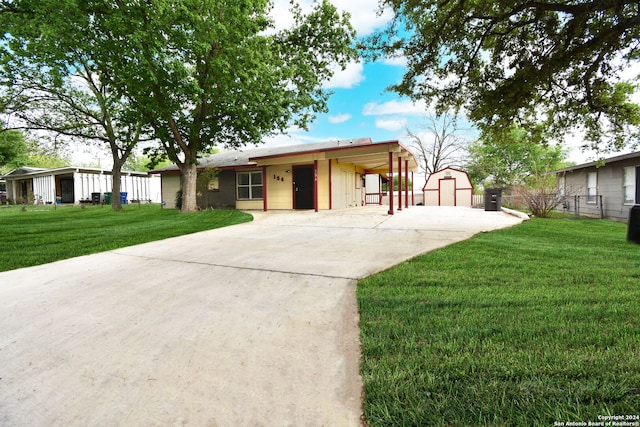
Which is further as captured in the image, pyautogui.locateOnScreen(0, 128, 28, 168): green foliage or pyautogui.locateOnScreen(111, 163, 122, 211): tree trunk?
pyautogui.locateOnScreen(0, 128, 28, 168): green foliage

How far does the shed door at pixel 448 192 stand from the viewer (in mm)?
20375

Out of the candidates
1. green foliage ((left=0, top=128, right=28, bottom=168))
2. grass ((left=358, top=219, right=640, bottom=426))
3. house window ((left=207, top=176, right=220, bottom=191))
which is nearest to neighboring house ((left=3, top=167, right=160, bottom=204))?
green foliage ((left=0, top=128, right=28, bottom=168))

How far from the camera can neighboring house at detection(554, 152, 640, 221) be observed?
11.0 m

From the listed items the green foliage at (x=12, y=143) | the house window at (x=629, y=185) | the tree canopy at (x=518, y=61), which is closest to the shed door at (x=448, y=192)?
the house window at (x=629, y=185)

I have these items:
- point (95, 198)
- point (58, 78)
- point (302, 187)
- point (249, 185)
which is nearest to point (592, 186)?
point (302, 187)

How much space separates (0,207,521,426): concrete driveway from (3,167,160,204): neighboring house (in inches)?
862

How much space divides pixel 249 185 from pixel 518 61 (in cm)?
1187

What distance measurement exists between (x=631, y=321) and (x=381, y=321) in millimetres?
1843

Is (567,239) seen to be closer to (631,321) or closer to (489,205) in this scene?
(631,321)

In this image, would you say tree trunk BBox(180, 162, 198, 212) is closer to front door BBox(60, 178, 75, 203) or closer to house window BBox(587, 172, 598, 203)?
house window BBox(587, 172, 598, 203)

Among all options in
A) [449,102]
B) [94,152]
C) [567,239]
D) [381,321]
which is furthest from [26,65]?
[567,239]

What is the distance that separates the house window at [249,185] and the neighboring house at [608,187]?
13.3 meters

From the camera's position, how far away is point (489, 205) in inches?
536

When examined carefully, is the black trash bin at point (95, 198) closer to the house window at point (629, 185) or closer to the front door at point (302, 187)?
the front door at point (302, 187)
